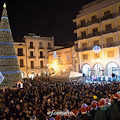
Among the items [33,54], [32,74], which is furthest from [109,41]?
[32,74]

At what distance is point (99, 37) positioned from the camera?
27188 millimetres

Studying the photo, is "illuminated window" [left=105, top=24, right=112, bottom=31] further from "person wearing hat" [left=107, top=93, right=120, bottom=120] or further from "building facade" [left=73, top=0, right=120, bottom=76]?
"person wearing hat" [left=107, top=93, right=120, bottom=120]

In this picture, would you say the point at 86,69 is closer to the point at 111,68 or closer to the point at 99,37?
the point at 111,68

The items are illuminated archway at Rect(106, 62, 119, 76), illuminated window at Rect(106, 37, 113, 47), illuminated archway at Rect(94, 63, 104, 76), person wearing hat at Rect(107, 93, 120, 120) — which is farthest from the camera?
illuminated archway at Rect(94, 63, 104, 76)

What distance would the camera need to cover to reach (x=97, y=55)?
89.2 ft

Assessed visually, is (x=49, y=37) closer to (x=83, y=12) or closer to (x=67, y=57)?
(x=67, y=57)

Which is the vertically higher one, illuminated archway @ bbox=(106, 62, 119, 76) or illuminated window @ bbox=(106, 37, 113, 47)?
illuminated window @ bbox=(106, 37, 113, 47)

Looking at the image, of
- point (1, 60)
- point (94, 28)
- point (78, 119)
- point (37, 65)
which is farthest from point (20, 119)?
point (37, 65)

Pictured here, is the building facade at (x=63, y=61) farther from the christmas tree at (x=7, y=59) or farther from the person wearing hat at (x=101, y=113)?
the person wearing hat at (x=101, y=113)

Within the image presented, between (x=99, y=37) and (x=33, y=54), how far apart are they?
17250mm

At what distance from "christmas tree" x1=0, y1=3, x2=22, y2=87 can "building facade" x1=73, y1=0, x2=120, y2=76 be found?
14805mm

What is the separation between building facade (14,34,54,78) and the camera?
35.7m

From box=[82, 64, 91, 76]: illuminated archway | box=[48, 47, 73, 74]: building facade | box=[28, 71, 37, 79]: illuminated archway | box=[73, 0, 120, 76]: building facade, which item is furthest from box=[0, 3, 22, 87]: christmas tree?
box=[28, 71, 37, 79]: illuminated archway

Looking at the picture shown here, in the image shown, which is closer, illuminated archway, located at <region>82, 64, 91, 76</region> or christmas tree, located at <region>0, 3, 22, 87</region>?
christmas tree, located at <region>0, 3, 22, 87</region>
